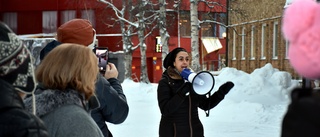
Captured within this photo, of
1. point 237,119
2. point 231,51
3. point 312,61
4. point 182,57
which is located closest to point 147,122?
point 237,119

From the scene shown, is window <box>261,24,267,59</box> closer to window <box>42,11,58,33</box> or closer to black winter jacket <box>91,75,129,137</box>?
window <box>42,11,58,33</box>

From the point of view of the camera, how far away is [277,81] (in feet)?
69.4

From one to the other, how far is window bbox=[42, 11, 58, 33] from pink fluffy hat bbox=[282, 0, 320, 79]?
2040 inches

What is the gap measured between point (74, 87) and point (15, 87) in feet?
2.77

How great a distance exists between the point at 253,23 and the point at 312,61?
3047 cm

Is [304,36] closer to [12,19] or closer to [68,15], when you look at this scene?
[68,15]

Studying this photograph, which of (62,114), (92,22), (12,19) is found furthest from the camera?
(12,19)

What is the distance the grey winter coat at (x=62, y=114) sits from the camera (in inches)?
118

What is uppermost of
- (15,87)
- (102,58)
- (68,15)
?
(68,15)

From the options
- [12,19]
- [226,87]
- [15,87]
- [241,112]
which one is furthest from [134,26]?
[15,87]

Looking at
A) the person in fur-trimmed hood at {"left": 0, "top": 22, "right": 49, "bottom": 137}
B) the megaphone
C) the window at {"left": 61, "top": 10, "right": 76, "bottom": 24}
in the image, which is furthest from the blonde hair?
the window at {"left": 61, "top": 10, "right": 76, "bottom": 24}

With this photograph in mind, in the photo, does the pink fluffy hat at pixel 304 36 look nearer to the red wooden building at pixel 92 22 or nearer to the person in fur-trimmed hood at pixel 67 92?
the person in fur-trimmed hood at pixel 67 92

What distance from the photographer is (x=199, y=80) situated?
19.7 feet

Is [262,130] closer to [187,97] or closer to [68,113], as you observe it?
[187,97]
